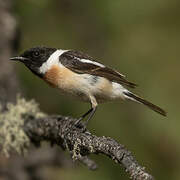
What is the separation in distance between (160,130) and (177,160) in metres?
0.43

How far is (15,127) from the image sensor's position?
4367mm

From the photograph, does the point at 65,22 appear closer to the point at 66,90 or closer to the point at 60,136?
the point at 66,90

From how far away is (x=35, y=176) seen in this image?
4.97m

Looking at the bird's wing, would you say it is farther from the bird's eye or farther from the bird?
the bird's eye

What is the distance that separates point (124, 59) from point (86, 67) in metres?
1.43

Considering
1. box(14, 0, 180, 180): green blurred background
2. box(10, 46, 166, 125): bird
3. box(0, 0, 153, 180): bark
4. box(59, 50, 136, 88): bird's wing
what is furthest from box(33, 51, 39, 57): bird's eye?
box(14, 0, 180, 180): green blurred background

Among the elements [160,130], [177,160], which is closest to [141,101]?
[160,130]

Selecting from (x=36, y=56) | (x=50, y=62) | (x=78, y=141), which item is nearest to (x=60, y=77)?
(x=50, y=62)

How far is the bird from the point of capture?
4.12 metres

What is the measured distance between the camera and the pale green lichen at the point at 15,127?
14.2 feet

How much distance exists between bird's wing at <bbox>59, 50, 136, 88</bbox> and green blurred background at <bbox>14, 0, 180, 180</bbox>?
1.01 meters

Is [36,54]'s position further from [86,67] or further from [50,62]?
[86,67]

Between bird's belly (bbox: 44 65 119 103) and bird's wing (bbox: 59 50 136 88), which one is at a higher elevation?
bird's wing (bbox: 59 50 136 88)

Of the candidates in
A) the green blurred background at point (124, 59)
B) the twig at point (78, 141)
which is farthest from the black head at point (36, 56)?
the green blurred background at point (124, 59)
